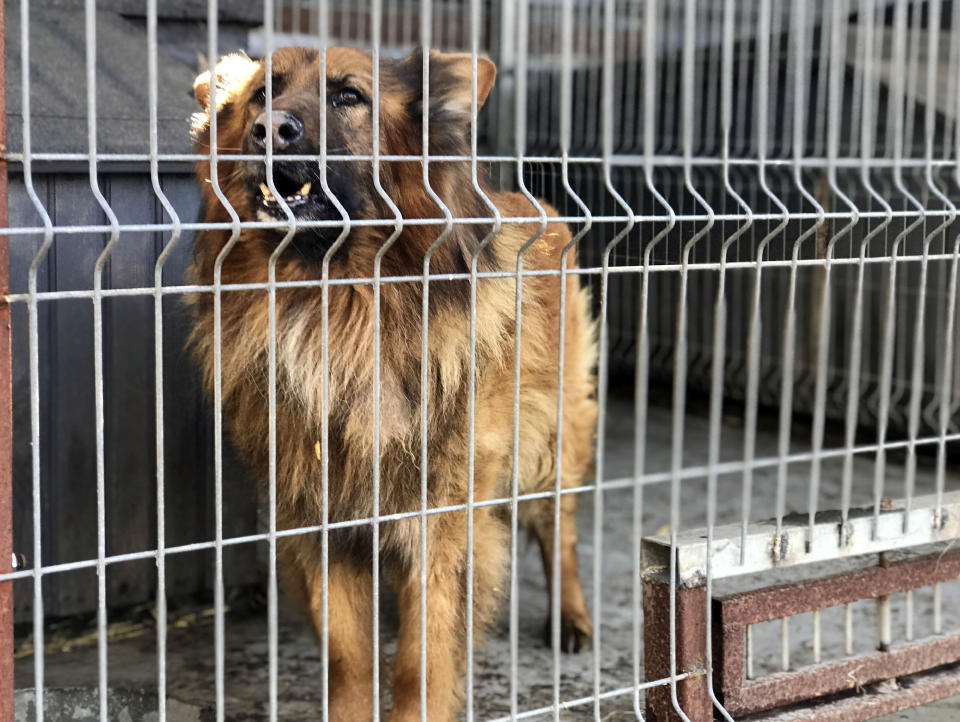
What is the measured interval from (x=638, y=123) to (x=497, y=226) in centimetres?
568

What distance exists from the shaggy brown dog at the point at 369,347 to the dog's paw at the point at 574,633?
889mm

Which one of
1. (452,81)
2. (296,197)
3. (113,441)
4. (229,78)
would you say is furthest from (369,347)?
(113,441)

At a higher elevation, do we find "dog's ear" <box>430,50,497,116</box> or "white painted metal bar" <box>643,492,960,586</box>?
"dog's ear" <box>430,50,497,116</box>

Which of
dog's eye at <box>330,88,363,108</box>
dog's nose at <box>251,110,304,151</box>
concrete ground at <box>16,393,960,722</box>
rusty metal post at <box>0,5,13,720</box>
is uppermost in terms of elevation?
dog's eye at <box>330,88,363,108</box>

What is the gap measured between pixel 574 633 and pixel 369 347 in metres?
1.53

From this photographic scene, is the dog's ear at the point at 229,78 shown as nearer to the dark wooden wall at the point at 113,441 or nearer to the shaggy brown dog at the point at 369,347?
the shaggy brown dog at the point at 369,347

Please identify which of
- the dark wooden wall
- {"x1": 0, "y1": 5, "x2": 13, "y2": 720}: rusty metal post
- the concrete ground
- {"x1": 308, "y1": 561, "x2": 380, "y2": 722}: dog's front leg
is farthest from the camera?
the dark wooden wall

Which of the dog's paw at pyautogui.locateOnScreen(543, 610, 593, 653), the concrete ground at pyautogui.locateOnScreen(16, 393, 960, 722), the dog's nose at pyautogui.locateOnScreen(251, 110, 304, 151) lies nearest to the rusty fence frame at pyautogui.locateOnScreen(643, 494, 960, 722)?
the concrete ground at pyautogui.locateOnScreen(16, 393, 960, 722)

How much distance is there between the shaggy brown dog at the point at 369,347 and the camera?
2.75 m

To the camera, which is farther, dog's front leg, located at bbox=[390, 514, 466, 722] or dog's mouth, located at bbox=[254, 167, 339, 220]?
dog's front leg, located at bbox=[390, 514, 466, 722]

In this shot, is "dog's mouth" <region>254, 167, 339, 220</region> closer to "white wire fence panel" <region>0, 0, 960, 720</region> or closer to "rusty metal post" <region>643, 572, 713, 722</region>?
"white wire fence panel" <region>0, 0, 960, 720</region>

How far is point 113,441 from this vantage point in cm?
374

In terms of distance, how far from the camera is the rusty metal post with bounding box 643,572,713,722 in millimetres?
2738

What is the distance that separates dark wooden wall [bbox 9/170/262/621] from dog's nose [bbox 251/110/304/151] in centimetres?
92
